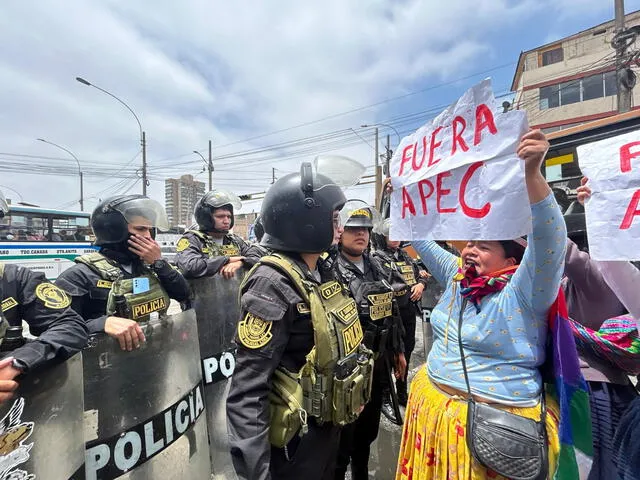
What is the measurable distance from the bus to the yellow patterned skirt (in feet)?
39.9

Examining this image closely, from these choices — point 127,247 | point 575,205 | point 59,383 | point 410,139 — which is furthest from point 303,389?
point 575,205

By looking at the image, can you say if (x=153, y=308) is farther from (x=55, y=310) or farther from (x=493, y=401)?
(x=493, y=401)

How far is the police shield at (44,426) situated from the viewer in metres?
1.29

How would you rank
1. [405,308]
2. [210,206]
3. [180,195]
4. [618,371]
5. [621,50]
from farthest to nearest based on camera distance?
[180,195] → [621,50] → [210,206] → [405,308] → [618,371]

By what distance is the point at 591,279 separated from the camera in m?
1.92

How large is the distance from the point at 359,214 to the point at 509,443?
2.36 metres

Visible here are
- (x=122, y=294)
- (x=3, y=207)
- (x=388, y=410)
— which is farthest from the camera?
(x=388, y=410)

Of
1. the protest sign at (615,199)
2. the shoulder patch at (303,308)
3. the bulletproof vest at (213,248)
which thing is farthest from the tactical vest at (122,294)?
the protest sign at (615,199)

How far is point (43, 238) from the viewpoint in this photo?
12.2 meters

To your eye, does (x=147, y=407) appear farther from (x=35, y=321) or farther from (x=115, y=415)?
(x=35, y=321)

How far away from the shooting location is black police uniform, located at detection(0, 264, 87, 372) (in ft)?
5.67

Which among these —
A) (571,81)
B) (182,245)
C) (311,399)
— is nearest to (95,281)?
(182,245)

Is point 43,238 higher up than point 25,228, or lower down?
lower down

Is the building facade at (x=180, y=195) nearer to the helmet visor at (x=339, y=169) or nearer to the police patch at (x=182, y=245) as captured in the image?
the police patch at (x=182, y=245)
